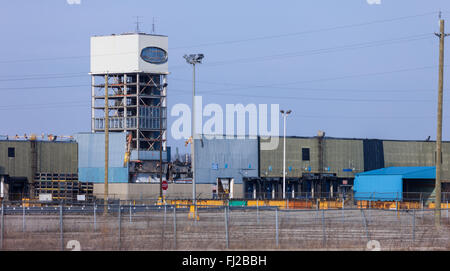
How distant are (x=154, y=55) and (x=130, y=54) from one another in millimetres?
4296

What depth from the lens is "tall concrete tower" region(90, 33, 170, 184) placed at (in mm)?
116375

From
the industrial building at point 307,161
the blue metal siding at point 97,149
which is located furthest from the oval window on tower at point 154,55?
the industrial building at point 307,161

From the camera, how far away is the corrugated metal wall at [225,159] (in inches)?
3868

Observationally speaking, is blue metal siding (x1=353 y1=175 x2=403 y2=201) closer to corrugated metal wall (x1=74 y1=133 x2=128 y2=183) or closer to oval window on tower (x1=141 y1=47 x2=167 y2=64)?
corrugated metal wall (x1=74 y1=133 x2=128 y2=183)

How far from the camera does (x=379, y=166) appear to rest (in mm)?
107125

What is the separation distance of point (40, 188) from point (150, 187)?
15.3m

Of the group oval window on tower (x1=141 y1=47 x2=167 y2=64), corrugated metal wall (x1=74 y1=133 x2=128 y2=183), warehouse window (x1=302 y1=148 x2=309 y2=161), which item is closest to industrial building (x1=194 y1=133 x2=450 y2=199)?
warehouse window (x1=302 y1=148 x2=309 y2=161)

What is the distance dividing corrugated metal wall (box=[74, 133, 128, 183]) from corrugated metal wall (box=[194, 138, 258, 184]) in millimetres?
11146

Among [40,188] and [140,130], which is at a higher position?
[140,130]

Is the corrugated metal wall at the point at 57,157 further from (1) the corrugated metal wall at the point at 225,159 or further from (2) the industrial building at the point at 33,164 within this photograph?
(1) the corrugated metal wall at the point at 225,159
